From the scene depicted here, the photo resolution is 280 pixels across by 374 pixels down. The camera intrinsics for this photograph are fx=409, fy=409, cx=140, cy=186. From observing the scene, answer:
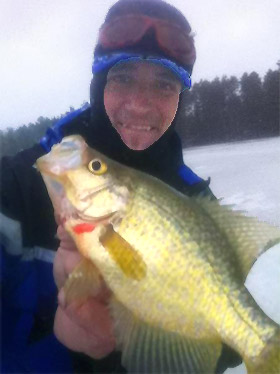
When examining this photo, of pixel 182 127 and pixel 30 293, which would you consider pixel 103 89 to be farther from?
pixel 182 127

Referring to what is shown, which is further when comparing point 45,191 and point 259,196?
point 259,196

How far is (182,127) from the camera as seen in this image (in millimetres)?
19141

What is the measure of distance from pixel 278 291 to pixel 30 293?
2193 mm

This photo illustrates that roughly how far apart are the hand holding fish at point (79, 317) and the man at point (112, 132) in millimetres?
322

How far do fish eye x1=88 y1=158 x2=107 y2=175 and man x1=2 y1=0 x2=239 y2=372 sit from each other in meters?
0.86

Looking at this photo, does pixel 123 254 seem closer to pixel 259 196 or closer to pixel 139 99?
pixel 139 99

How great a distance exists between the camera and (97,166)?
56.2 inches

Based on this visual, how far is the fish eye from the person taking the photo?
4.64ft

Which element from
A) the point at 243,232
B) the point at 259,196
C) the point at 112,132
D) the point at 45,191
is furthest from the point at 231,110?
the point at 243,232

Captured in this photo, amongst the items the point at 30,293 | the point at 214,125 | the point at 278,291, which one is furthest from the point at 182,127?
the point at 30,293

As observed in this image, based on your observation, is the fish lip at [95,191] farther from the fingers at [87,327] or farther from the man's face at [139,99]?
the man's face at [139,99]

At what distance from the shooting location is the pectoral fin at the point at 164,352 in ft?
4.80

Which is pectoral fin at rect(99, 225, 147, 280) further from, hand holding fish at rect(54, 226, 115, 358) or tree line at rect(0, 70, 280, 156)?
tree line at rect(0, 70, 280, 156)

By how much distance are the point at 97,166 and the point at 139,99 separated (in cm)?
105
